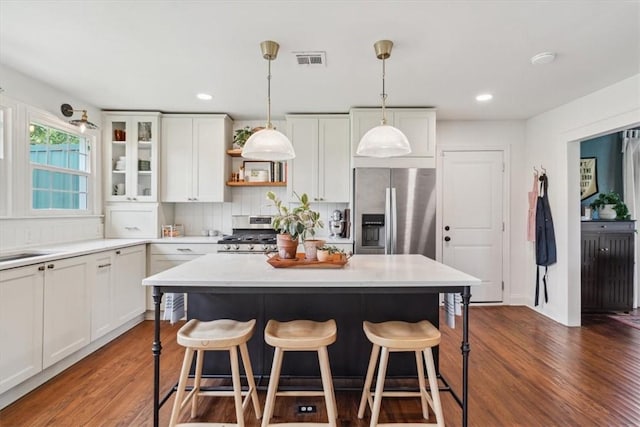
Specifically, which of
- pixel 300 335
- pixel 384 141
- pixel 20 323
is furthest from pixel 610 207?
pixel 20 323

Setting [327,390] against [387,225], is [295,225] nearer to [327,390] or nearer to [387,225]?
[327,390]

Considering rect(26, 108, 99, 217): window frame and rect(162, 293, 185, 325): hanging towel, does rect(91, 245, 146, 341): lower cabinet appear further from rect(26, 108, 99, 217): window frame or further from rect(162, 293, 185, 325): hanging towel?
rect(162, 293, 185, 325): hanging towel

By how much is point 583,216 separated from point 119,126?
6.05m

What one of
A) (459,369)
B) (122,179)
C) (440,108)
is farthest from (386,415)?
(122,179)

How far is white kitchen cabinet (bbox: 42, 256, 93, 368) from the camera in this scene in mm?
2432

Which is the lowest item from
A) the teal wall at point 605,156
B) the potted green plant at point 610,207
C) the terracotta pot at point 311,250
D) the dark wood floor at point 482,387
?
the dark wood floor at point 482,387

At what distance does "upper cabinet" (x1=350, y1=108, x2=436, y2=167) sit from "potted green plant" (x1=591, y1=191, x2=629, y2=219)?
2380 mm

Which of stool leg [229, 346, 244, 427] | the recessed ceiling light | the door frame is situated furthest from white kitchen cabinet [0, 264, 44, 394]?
the door frame

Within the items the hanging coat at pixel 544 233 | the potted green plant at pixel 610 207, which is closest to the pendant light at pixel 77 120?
the hanging coat at pixel 544 233

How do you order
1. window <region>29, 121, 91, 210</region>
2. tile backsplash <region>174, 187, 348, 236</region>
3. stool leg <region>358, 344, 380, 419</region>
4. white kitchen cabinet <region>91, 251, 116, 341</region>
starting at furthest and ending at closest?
tile backsplash <region>174, 187, 348, 236</region> → window <region>29, 121, 91, 210</region> → white kitchen cabinet <region>91, 251, 116, 341</region> → stool leg <region>358, 344, 380, 419</region>

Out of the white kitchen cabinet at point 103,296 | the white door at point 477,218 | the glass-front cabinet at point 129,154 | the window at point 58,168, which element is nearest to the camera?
the white kitchen cabinet at point 103,296

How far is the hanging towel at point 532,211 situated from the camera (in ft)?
13.4

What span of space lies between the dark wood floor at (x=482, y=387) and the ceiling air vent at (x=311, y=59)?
252 centimetres

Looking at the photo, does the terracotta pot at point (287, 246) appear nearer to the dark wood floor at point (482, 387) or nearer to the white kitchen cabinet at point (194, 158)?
the dark wood floor at point (482, 387)
